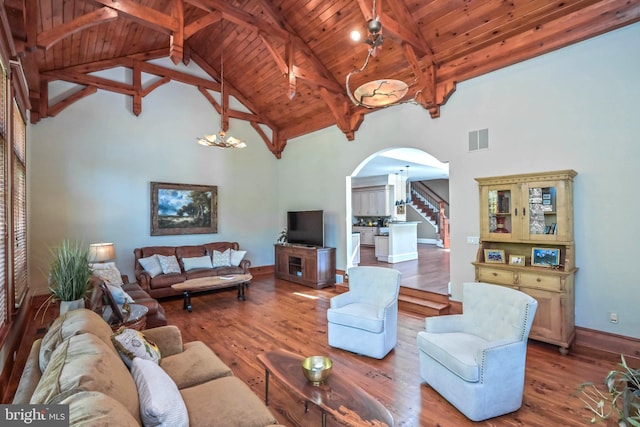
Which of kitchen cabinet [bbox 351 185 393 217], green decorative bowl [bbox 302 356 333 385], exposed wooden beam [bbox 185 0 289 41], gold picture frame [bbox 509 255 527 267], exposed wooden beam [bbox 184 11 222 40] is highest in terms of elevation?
exposed wooden beam [bbox 185 0 289 41]

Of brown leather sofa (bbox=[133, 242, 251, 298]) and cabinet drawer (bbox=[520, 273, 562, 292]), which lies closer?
cabinet drawer (bbox=[520, 273, 562, 292])

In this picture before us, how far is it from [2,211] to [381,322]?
3.79 m

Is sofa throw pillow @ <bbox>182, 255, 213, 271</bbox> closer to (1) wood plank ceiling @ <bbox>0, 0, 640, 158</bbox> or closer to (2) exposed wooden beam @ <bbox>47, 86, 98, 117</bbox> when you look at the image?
(1) wood plank ceiling @ <bbox>0, 0, 640, 158</bbox>

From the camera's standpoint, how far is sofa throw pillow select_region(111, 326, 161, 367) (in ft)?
6.24

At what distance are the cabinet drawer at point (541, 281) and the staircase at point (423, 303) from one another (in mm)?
1339

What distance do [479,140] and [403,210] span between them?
7094mm

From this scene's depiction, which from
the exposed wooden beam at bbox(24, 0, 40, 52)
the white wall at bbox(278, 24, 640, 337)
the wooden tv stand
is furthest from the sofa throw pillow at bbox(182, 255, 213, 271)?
the white wall at bbox(278, 24, 640, 337)

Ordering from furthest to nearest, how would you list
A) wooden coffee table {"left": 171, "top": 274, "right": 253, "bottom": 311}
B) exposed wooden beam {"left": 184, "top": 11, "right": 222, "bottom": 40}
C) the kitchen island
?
1. the kitchen island
2. wooden coffee table {"left": 171, "top": 274, "right": 253, "bottom": 311}
3. exposed wooden beam {"left": 184, "top": 11, "right": 222, "bottom": 40}

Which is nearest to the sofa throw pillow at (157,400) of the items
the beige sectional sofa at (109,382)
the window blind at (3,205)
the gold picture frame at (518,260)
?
the beige sectional sofa at (109,382)

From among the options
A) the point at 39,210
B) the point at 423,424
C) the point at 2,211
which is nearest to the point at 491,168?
the point at 423,424

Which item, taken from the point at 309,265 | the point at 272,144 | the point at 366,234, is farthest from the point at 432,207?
the point at 309,265

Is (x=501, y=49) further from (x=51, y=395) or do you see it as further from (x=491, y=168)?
(x=51, y=395)

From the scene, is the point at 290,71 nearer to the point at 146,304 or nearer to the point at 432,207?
the point at 146,304

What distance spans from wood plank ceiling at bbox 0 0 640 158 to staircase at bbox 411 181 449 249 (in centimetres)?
833
